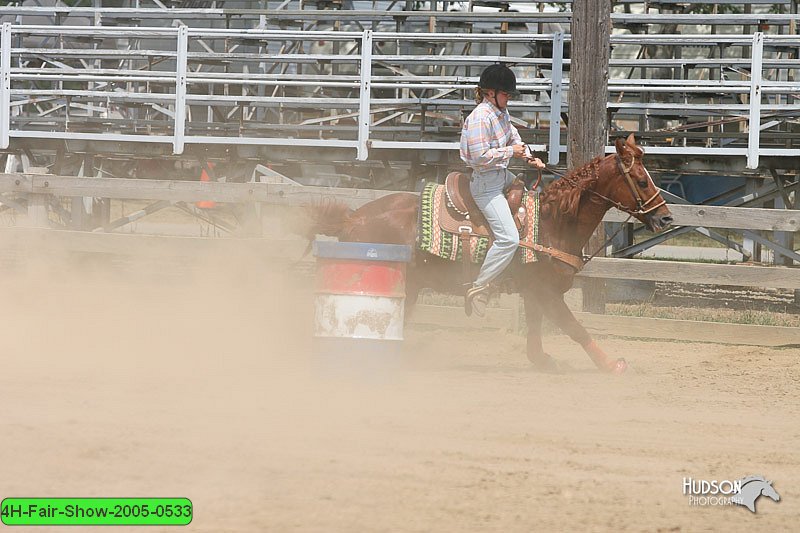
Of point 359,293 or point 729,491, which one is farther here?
point 359,293

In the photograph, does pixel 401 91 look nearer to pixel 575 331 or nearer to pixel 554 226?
pixel 554 226

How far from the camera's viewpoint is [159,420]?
5887 mm

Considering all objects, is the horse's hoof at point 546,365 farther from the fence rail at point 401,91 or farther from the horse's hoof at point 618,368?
the fence rail at point 401,91

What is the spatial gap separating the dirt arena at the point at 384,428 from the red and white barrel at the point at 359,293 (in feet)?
1.08

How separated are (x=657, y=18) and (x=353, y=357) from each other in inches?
330

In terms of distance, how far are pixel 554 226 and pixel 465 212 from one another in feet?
2.45

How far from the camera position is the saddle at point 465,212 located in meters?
8.38

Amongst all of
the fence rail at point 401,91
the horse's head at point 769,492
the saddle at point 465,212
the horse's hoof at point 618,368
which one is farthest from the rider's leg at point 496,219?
the fence rail at point 401,91

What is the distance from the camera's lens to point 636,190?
824cm

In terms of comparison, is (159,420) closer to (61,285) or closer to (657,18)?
(61,285)

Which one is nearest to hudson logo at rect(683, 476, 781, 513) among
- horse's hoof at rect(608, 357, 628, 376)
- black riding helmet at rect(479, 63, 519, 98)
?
horse's hoof at rect(608, 357, 628, 376)

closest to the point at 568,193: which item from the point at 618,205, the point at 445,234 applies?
the point at 618,205

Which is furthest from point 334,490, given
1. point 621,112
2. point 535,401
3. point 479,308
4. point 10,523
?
point 621,112

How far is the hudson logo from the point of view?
4.89 meters
